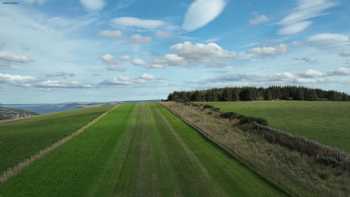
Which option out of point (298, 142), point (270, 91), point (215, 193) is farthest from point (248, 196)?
point (270, 91)

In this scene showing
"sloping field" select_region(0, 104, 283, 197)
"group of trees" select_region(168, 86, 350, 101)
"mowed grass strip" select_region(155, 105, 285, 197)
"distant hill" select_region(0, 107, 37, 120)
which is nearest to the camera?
"mowed grass strip" select_region(155, 105, 285, 197)

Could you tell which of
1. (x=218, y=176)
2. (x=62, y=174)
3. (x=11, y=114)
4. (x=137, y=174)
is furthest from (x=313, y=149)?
(x=11, y=114)

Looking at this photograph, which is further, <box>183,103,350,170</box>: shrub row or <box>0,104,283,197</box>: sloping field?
<box>183,103,350,170</box>: shrub row

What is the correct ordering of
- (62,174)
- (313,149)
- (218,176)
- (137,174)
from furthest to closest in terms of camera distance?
1. (313,149)
2. (62,174)
3. (137,174)
4. (218,176)

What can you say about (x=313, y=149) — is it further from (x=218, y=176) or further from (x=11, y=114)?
(x=11, y=114)

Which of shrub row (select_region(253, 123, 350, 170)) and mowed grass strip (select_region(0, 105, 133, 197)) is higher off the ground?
shrub row (select_region(253, 123, 350, 170))

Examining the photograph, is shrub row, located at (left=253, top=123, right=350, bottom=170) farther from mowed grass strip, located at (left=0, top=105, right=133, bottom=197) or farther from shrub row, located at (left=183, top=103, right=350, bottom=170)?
mowed grass strip, located at (left=0, top=105, right=133, bottom=197)

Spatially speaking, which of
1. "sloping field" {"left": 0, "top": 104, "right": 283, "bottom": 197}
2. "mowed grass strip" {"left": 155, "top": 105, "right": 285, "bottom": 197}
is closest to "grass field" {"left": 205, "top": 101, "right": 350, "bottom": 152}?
"mowed grass strip" {"left": 155, "top": 105, "right": 285, "bottom": 197}

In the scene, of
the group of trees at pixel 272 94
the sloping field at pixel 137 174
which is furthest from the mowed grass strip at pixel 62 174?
the group of trees at pixel 272 94
